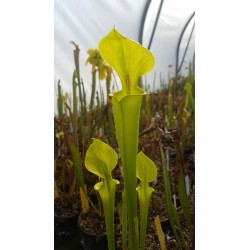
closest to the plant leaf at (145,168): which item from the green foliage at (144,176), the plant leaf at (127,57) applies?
the green foliage at (144,176)

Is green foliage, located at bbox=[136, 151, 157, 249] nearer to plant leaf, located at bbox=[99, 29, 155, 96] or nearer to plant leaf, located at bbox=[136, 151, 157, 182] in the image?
plant leaf, located at bbox=[136, 151, 157, 182]

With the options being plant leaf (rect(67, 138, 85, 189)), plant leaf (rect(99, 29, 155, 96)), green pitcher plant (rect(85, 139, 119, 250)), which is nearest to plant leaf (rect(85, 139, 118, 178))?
green pitcher plant (rect(85, 139, 119, 250))

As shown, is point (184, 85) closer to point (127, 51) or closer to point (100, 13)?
point (100, 13)

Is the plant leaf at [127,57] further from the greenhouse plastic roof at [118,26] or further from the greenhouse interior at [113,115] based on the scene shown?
the greenhouse plastic roof at [118,26]

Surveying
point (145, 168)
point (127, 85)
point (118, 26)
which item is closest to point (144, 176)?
point (145, 168)

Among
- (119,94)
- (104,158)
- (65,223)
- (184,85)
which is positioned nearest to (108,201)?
(104,158)

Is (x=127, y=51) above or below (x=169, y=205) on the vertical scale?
above
